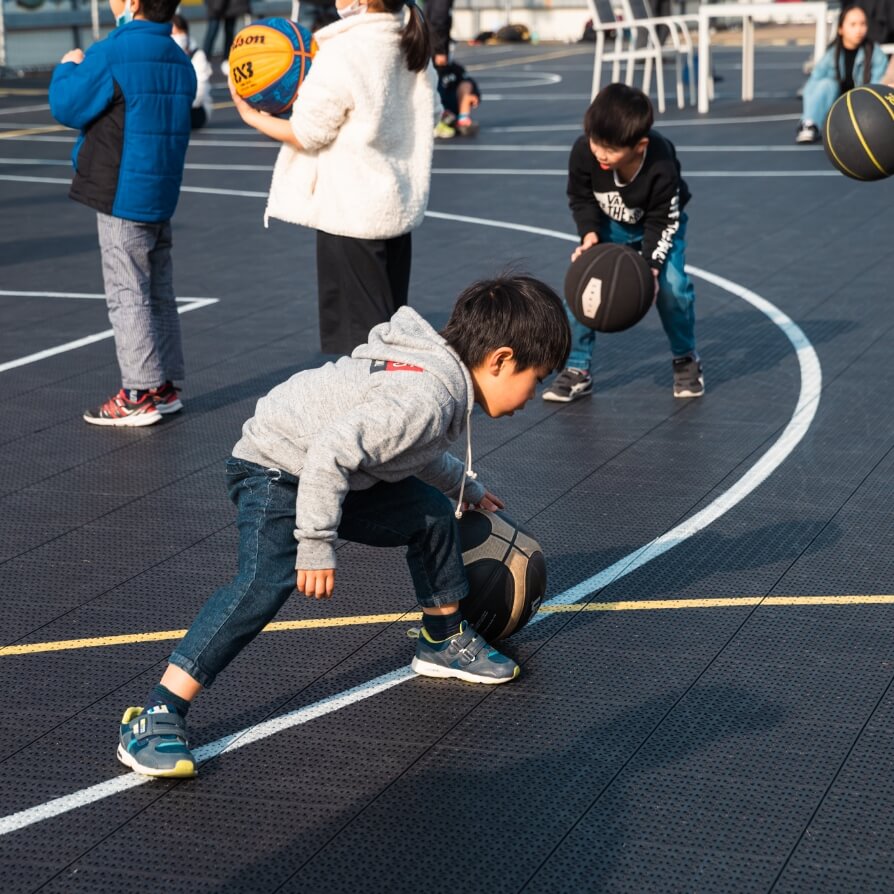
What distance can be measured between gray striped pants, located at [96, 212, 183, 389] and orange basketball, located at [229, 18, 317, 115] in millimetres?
733

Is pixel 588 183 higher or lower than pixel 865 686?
higher

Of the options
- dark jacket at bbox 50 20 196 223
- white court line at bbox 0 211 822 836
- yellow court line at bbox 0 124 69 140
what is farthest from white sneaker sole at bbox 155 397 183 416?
yellow court line at bbox 0 124 69 140

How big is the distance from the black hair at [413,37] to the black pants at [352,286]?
0.72 meters

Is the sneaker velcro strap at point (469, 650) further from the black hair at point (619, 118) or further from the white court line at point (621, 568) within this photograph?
the black hair at point (619, 118)

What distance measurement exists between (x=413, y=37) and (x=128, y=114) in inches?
58.3

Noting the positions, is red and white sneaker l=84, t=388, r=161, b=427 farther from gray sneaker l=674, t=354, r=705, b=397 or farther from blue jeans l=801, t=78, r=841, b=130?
blue jeans l=801, t=78, r=841, b=130

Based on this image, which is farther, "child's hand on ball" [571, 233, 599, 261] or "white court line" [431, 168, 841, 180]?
"white court line" [431, 168, 841, 180]

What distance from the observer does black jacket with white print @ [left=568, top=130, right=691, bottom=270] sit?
692 centimetres

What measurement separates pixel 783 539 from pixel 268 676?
6.70 feet

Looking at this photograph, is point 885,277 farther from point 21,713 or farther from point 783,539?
point 21,713

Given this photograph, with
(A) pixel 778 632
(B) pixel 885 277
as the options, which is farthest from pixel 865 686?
(B) pixel 885 277

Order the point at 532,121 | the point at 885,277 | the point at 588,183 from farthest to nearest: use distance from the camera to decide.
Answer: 1. the point at 532,121
2. the point at 885,277
3. the point at 588,183

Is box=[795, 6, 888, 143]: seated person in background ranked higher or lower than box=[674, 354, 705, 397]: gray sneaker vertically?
higher

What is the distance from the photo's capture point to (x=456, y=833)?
11.6 feet
